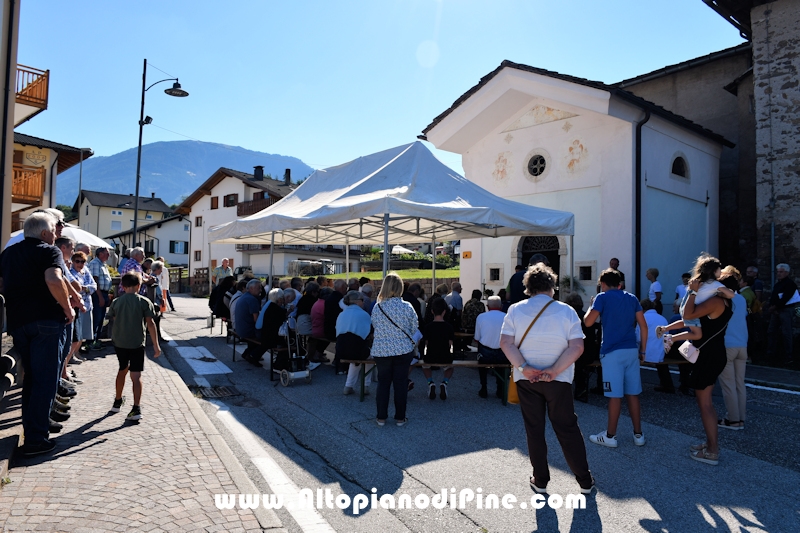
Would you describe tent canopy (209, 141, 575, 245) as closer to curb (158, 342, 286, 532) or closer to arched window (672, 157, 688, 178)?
curb (158, 342, 286, 532)

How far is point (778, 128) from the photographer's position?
564 inches

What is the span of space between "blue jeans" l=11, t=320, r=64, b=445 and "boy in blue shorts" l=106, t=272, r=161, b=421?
3.17 feet

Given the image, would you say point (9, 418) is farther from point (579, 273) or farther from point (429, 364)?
point (579, 273)

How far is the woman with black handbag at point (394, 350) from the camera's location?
585 cm

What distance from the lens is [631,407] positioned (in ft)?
17.1

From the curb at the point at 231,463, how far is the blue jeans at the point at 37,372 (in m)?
1.31

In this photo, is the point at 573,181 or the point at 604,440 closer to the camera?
the point at 604,440

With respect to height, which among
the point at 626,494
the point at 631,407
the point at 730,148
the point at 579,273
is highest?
the point at 730,148

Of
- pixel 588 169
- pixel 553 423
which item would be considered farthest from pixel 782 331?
pixel 553 423

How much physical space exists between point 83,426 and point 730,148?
61.7ft

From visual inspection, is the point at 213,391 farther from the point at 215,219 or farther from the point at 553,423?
the point at 215,219

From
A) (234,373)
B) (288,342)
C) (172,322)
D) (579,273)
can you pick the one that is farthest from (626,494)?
(172,322)

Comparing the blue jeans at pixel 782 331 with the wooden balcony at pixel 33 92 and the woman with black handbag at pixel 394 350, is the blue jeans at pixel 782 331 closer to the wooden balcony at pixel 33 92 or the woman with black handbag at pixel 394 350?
the woman with black handbag at pixel 394 350

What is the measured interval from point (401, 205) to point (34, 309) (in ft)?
16.8
